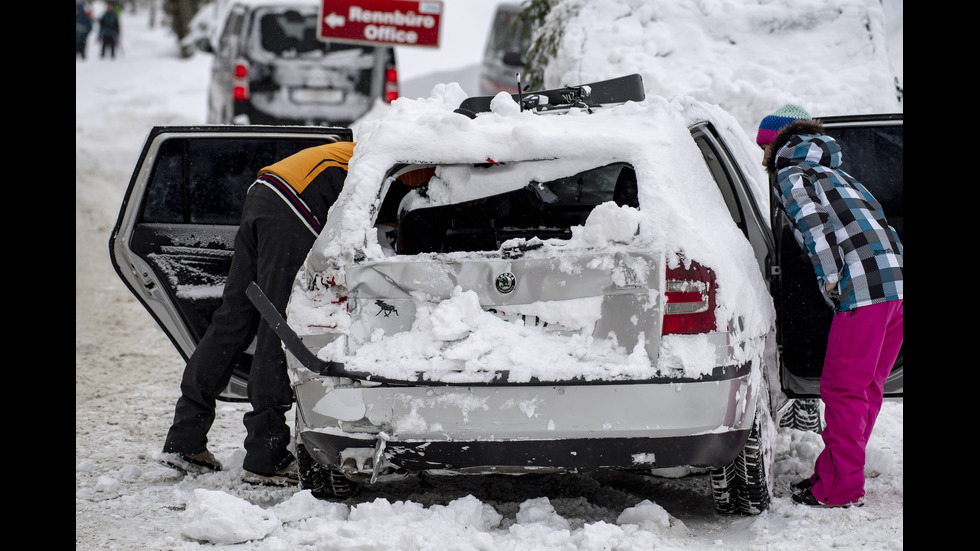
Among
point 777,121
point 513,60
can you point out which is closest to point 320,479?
point 777,121

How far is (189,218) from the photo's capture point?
5.21 metres

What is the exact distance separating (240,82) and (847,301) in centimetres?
1167

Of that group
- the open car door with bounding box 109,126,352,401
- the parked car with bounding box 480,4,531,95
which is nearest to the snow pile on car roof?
→ the open car door with bounding box 109,126,352,401

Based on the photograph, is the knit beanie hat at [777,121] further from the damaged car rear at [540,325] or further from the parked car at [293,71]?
the parked car at [293,71]

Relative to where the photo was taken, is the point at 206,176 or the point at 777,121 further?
the point at 206,176

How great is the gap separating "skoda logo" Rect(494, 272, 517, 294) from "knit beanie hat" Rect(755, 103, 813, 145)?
65.2 inches

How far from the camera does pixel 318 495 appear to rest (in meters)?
4.33

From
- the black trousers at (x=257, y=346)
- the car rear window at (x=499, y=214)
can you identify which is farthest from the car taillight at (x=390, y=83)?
the car rear window at (x=499, y=214)

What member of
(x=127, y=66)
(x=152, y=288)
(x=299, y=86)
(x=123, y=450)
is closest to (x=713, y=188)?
(x=152, y=288)

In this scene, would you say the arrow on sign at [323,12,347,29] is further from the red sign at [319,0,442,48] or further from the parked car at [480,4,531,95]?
the parked car at [480,4,531,95]

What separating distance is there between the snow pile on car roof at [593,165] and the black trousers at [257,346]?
649 millimetres

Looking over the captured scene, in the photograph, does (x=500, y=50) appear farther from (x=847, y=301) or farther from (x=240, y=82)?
(x=847, y=301)

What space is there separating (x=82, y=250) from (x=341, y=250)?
894 centimetres

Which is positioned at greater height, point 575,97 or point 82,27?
point 575,97
